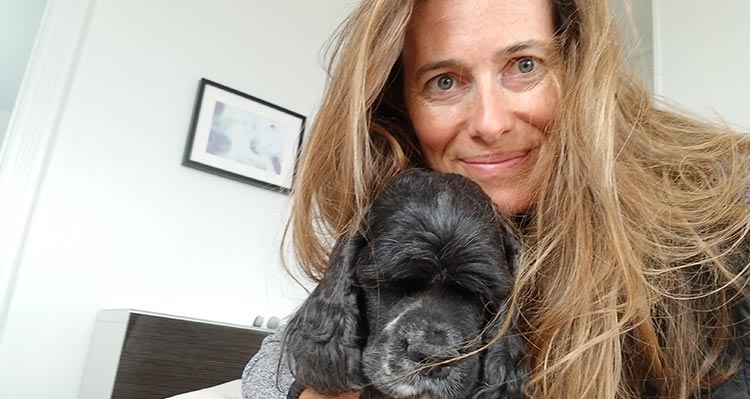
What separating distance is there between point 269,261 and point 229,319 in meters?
0.32

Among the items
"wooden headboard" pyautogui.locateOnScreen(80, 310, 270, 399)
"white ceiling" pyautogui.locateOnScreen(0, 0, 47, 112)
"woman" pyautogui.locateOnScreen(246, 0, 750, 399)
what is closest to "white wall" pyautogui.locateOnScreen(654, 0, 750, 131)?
"woman" pyautogui.locateOnScreen(246, 0, 750, 399)

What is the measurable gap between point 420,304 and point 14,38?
3.93 meters

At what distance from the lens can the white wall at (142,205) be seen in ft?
7.51

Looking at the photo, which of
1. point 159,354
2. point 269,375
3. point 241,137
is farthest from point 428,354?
point 241,137

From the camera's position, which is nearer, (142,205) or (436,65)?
(436,65)

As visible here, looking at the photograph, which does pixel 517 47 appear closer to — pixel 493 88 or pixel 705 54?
pixel 493 88

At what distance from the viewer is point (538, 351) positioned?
83 cm

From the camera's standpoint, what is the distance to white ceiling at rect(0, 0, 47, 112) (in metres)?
3.40

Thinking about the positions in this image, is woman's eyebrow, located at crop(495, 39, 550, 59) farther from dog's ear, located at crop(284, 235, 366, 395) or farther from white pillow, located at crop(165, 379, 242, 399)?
white pillow, located at crop(165, 379, 242, 399)

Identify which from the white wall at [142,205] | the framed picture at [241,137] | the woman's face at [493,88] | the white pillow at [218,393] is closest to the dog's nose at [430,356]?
the woman's face at [493,88]

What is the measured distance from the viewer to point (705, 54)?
2359 mm

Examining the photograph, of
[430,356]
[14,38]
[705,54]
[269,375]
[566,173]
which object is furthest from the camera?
[14,38]

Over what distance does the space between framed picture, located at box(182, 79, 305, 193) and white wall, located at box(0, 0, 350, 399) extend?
0.06 metres

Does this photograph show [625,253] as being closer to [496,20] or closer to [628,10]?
[496,20]
